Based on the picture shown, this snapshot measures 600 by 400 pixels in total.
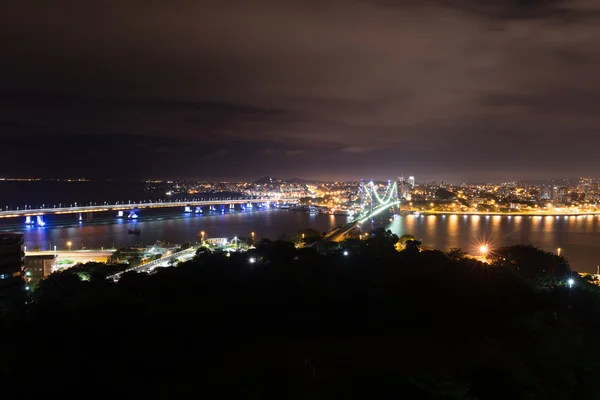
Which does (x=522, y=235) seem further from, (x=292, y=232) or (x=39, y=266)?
(x=39, y=266)

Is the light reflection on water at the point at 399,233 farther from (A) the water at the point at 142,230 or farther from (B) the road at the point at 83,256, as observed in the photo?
(B) the road at the point at 83,256

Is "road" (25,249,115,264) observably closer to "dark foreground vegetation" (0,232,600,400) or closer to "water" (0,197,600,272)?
"water" (0,197,600,272)

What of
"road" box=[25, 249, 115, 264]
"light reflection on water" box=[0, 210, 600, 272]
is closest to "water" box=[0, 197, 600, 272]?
"light reflection on water" box=[0, 210, 600, 272]

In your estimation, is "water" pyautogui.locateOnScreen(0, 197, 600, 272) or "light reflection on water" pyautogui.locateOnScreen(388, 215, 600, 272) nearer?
"light reflection on water" pyautogui.locateOnScreen(388, 215, 600, 272)

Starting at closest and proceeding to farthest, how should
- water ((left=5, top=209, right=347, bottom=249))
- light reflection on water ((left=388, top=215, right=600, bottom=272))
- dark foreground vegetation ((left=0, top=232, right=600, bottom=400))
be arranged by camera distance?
1. dark foreground vegetation ((left=0, top=232, right=600, bottom=400))
2. light reflection on water ((left=388, top=215, right=600, bottom=272))
3. water ((left=5, top=209, right=347, bottom=249))

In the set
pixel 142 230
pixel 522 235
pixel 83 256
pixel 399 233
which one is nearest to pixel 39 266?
pixel 83 256

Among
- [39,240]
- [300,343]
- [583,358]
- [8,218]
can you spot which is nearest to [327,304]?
[300,343]

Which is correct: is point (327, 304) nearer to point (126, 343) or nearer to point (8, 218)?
point (126, 343)

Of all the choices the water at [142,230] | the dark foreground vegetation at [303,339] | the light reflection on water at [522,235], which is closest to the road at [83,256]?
the water at [142,230]

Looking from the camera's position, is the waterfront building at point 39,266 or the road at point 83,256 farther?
the road at point 83,256
